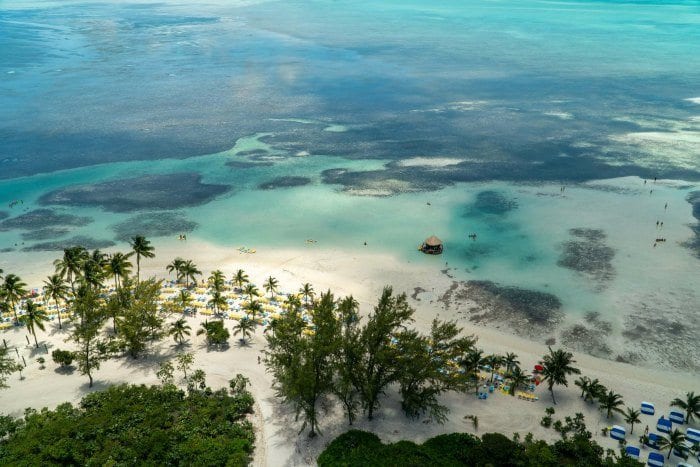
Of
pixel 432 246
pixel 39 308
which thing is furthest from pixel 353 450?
pixel 39 308

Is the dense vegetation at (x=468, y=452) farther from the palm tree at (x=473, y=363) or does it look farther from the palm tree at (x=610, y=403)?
the palm tree at (x=473, y=363)

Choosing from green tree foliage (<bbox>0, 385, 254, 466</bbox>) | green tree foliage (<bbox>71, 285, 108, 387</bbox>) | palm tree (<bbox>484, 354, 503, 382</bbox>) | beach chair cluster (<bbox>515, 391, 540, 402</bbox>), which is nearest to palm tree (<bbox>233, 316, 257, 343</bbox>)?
green tree foliage (<bbox>0, 385, 254, 466</bbox>)

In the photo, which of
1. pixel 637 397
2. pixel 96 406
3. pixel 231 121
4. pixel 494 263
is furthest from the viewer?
pixel 231 121

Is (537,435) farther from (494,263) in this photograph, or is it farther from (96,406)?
(96,406)

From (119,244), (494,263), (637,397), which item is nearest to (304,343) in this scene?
(637,397)

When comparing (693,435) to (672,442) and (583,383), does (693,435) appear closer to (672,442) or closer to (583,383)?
(672,442)

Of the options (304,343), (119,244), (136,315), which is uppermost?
(304,343)

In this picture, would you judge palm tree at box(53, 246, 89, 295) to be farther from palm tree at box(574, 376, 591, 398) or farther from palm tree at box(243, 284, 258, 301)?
palm tree at box(574, 376, 591, 398)
